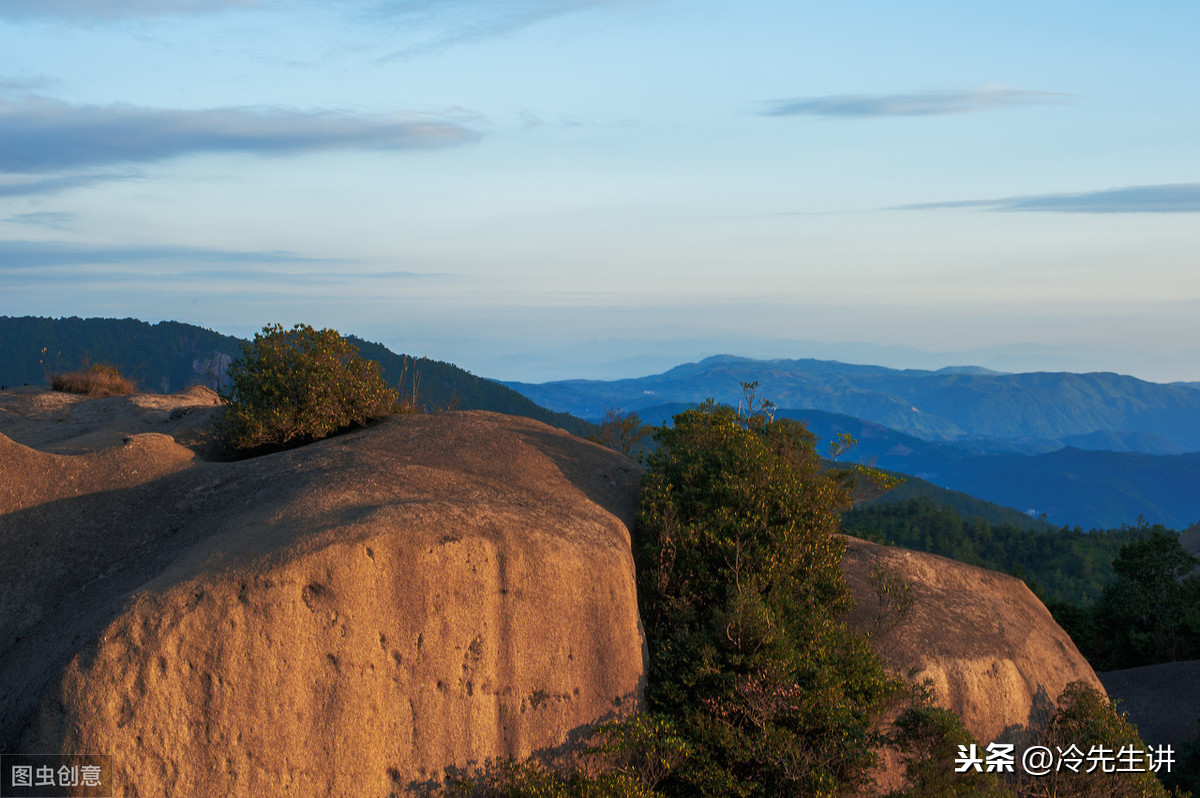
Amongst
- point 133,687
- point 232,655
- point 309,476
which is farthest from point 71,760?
point 309,476

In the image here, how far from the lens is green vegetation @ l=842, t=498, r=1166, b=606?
91.9 m

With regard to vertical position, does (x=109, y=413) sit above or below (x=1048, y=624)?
above

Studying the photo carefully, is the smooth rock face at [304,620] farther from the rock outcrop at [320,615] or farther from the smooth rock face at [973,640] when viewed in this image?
the smooth rock face at [973,640]

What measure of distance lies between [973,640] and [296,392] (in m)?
18.5

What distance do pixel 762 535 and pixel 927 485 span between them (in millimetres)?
191997

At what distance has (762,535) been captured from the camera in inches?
759

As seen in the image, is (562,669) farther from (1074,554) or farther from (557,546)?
(1074,554)

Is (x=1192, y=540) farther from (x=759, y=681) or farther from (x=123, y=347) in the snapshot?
(x=123, y=347)

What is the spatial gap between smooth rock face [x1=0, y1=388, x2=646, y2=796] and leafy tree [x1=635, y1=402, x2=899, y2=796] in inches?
58.5

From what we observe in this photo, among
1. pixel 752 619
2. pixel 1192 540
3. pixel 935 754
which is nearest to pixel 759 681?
pixel 752 619

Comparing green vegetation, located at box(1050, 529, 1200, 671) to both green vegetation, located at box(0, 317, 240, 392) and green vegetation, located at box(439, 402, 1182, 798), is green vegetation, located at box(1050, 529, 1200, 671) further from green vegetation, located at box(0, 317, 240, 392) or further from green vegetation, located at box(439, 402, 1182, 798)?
green vegetation, located at box(0, 317, 240, 392)

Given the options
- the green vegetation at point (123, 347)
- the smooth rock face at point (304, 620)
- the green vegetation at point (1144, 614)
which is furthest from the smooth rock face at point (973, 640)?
the green vegetation at point (123, 347)

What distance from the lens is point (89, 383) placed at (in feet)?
112

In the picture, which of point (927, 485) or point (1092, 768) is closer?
point (1092, 768)
